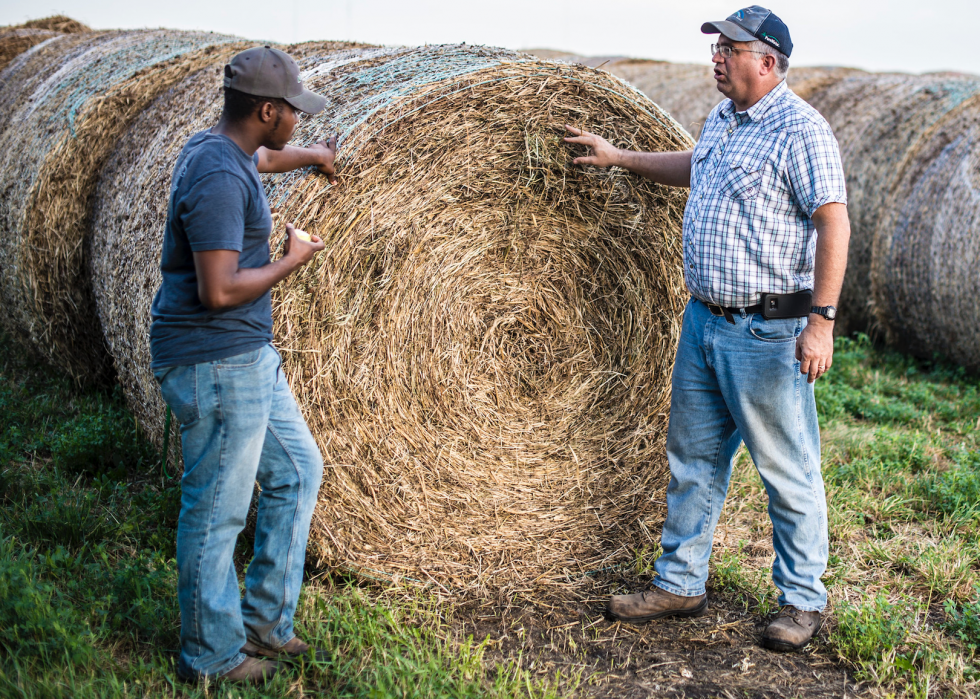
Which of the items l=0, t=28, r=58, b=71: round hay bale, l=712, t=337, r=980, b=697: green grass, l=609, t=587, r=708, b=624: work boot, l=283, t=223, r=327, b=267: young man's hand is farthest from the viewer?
l=0, t=28, r=58, b=71: round hay bale

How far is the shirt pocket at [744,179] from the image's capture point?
3018 millimetres

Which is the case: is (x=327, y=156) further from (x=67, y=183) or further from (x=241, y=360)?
(x=67, y=183)

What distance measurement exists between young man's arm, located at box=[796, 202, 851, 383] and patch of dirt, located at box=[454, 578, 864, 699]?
1.17 metres

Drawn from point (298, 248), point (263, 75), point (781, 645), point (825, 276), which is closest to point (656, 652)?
point (781, 645)

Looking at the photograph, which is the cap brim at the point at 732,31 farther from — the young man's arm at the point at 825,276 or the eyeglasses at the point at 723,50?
the young man's arm at the point at 825,276

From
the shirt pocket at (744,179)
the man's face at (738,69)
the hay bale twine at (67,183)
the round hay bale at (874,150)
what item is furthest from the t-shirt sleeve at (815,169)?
the round hay bale at (874,150)

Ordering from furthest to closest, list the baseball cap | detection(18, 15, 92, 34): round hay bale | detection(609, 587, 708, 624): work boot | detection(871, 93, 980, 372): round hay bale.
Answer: detection(18, 15, 92, 34): round hay bale → detection(871, 93, 980, 372): round hay bale → detection(609, 587, 708, 624): work boot → the baseball cap

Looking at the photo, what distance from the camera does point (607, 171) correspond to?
3.76 metres

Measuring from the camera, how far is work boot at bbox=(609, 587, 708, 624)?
342cm

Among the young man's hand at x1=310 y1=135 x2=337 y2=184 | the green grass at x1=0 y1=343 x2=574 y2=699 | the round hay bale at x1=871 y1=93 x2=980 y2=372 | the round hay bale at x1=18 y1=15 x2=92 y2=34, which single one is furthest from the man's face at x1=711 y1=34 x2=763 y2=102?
the round hay bale at x1=18 y1=15 x2=92 y2=34

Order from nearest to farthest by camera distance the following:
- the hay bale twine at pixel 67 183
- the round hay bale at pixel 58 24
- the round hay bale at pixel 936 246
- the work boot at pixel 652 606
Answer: the work boot at pixel 652 606, the hay bale twine at pixel 67 183, the round hay bale at pixel 936 246, the round hay bale at pixel 58 24

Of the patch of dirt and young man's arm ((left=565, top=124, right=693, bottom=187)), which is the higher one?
young man's arm ((left=565, top=124, right=693, bottom=187))

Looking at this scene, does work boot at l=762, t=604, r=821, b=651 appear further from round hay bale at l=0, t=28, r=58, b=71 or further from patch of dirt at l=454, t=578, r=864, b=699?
round hay bale at l=0, t=28, r=58, b=71

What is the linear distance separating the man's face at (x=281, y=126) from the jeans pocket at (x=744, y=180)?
1618 millimetres
